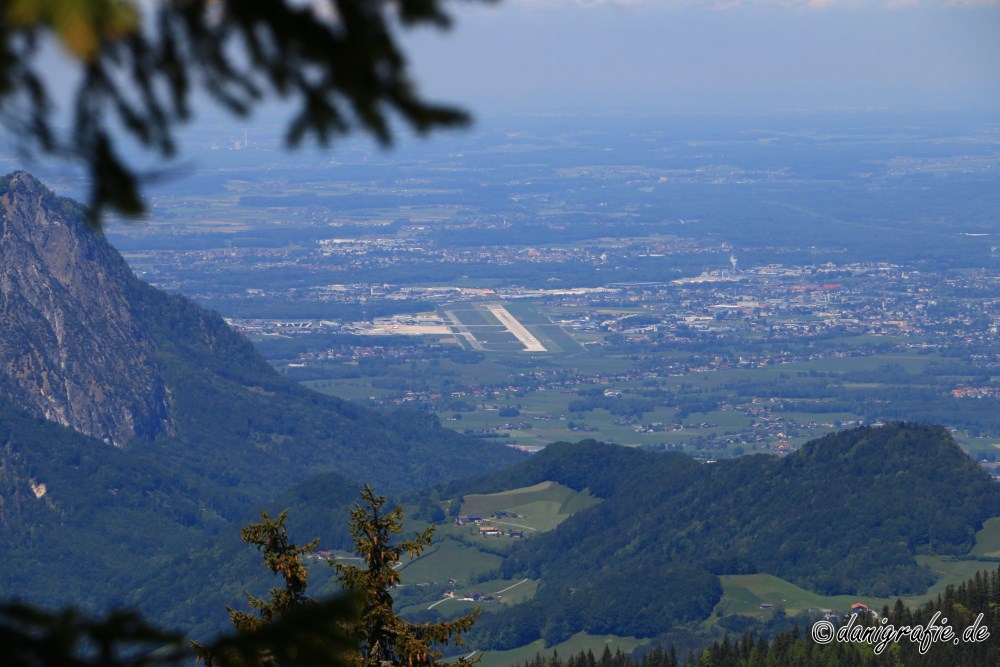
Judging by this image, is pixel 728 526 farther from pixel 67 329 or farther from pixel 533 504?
pixel 67 329

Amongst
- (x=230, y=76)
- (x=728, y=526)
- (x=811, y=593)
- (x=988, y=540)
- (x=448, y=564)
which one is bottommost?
(x=811, y=593)

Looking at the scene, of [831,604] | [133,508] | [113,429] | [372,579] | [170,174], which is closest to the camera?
[170,174]

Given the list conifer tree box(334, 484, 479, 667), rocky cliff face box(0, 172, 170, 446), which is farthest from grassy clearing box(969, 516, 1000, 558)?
conifer tree box(334, 484, 479, 667)

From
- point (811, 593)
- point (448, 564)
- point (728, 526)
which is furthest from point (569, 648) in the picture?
point (728, 526)

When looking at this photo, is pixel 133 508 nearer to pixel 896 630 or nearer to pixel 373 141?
pixel 896 630

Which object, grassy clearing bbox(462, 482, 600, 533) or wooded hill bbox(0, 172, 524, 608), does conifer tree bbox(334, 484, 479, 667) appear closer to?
wooded hill bbox(0, 172, 524, 608)

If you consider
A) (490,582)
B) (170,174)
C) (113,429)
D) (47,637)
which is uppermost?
(170,174)

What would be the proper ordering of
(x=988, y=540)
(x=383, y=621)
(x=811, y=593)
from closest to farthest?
(x=383, y=621) < (x=811, y=593) < (x=988, y=540)

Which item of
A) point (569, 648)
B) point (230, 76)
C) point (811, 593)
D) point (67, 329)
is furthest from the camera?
point (67, 329)

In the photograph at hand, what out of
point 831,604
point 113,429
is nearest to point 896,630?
point 831,604
